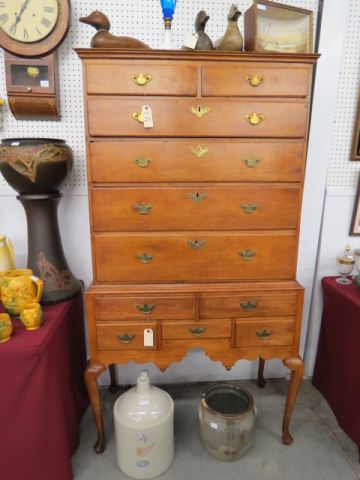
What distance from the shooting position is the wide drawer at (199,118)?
1.54 meters

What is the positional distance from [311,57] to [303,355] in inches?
82.0

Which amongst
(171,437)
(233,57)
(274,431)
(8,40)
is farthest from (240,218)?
(8,40)

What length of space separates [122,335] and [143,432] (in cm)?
52

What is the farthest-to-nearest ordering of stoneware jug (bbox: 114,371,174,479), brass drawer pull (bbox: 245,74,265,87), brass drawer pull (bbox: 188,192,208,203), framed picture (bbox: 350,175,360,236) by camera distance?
framed picture (bbox: 350,175,360,236)
stoneware jug (bbox: 114,371,174,479)
brass drawer pull (bbox: 188,192,208,203)
brass drawer pull (bbox: 245,74,265,87)

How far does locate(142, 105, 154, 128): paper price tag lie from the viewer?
5.07ft

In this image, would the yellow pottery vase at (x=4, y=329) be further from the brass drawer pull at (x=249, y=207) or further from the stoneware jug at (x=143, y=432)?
the brass drawer pull at (x=249, y=207)

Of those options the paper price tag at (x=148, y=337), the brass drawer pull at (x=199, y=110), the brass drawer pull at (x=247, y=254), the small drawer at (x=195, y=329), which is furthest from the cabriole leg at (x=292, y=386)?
the brass drawer pull at (x=199, y=110)

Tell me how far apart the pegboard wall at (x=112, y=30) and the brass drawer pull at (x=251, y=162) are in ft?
3.09

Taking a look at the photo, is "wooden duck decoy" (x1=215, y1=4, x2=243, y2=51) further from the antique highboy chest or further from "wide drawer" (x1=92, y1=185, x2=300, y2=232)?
"wide drawer" (x1=92, y1=185, x2=300, y2=232)

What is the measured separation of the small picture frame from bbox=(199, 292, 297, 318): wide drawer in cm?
126

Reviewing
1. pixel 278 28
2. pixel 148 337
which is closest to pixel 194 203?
pixel 148 337

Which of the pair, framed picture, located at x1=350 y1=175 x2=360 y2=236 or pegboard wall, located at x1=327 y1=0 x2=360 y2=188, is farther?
framed picture, located at x1=350 y1=175 x2=360 y2=236

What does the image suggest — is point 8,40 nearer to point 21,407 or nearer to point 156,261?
point 156,261

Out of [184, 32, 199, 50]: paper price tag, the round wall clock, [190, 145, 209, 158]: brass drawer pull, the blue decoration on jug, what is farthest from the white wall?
[190, 145, 209, 158]: brass drawer pull
